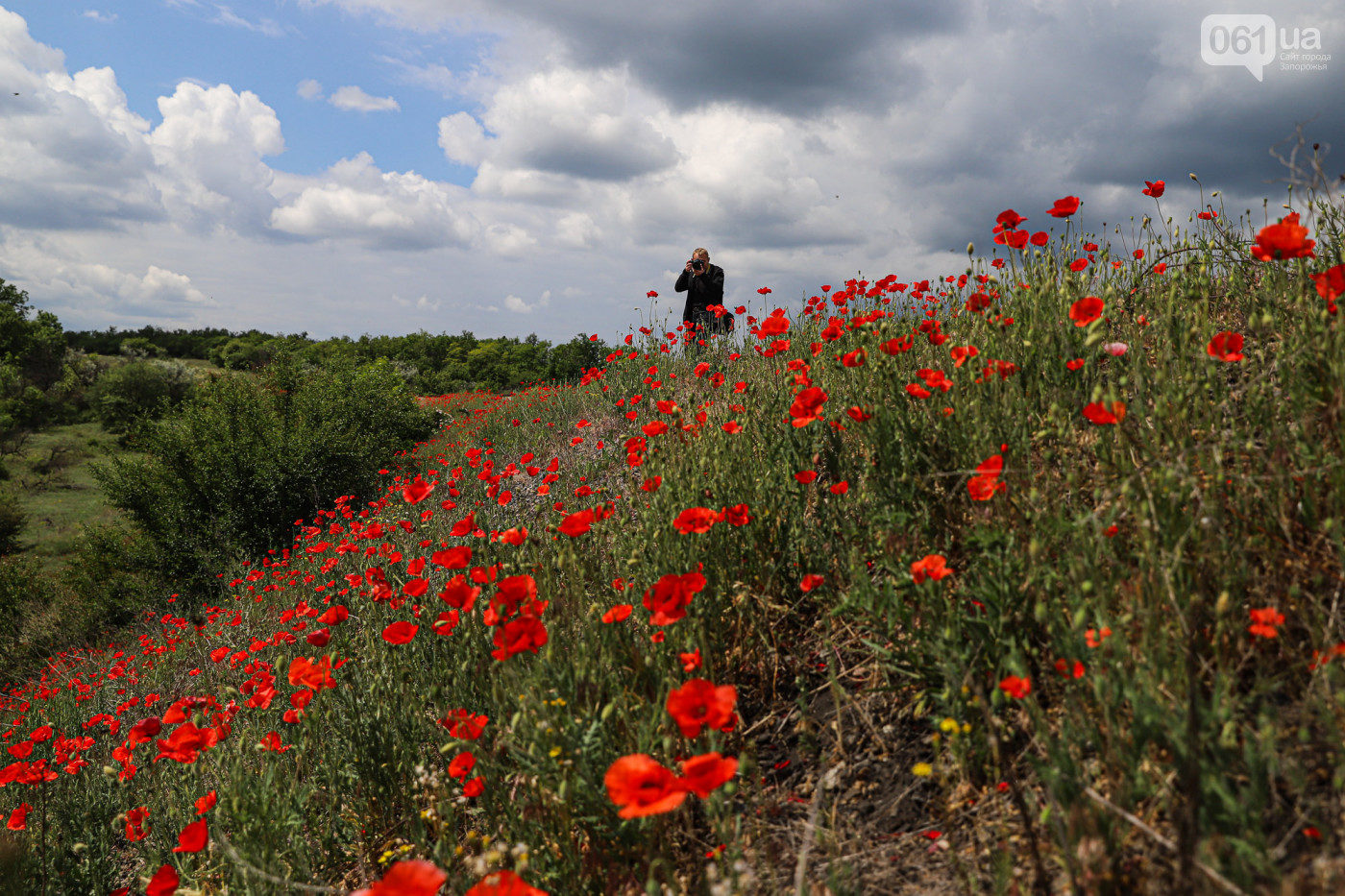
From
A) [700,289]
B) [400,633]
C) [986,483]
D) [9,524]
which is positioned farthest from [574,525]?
[9,524]

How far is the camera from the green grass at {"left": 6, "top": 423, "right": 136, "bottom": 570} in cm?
2264

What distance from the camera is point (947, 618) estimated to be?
1897 millimetres

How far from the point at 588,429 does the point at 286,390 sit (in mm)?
13583

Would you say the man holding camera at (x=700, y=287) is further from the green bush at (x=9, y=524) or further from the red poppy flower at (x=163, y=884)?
the green bush at (x=9, y=524)

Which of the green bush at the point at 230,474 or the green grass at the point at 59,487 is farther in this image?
the green grass at the point at 59,487

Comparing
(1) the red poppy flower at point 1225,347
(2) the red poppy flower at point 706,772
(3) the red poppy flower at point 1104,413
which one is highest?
(1) the red poppy flower at point 1225,347

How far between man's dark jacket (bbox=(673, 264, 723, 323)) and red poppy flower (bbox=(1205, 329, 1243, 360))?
759 centimetres

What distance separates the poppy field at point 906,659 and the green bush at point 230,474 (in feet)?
33.8

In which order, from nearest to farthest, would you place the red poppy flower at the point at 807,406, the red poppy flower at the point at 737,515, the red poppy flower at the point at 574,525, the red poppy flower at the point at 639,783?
1. the red poppy flower at the point at 639,783
2. the red poppy flower at the point at 574,525
3. the red poppy flower at the point at 737,515
4. the red poppy flower at the point at 807,406

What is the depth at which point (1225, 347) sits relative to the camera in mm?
1933

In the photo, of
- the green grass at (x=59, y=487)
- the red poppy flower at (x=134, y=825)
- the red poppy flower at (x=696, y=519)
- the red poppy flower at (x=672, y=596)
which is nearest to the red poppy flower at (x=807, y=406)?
the red poppy flower at (x=696, y=519)

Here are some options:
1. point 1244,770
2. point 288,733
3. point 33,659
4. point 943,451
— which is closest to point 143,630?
point 33,659

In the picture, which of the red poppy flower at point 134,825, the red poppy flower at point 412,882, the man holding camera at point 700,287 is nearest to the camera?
the red poppy flower at point 412,882

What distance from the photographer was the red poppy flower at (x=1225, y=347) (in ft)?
6.25
